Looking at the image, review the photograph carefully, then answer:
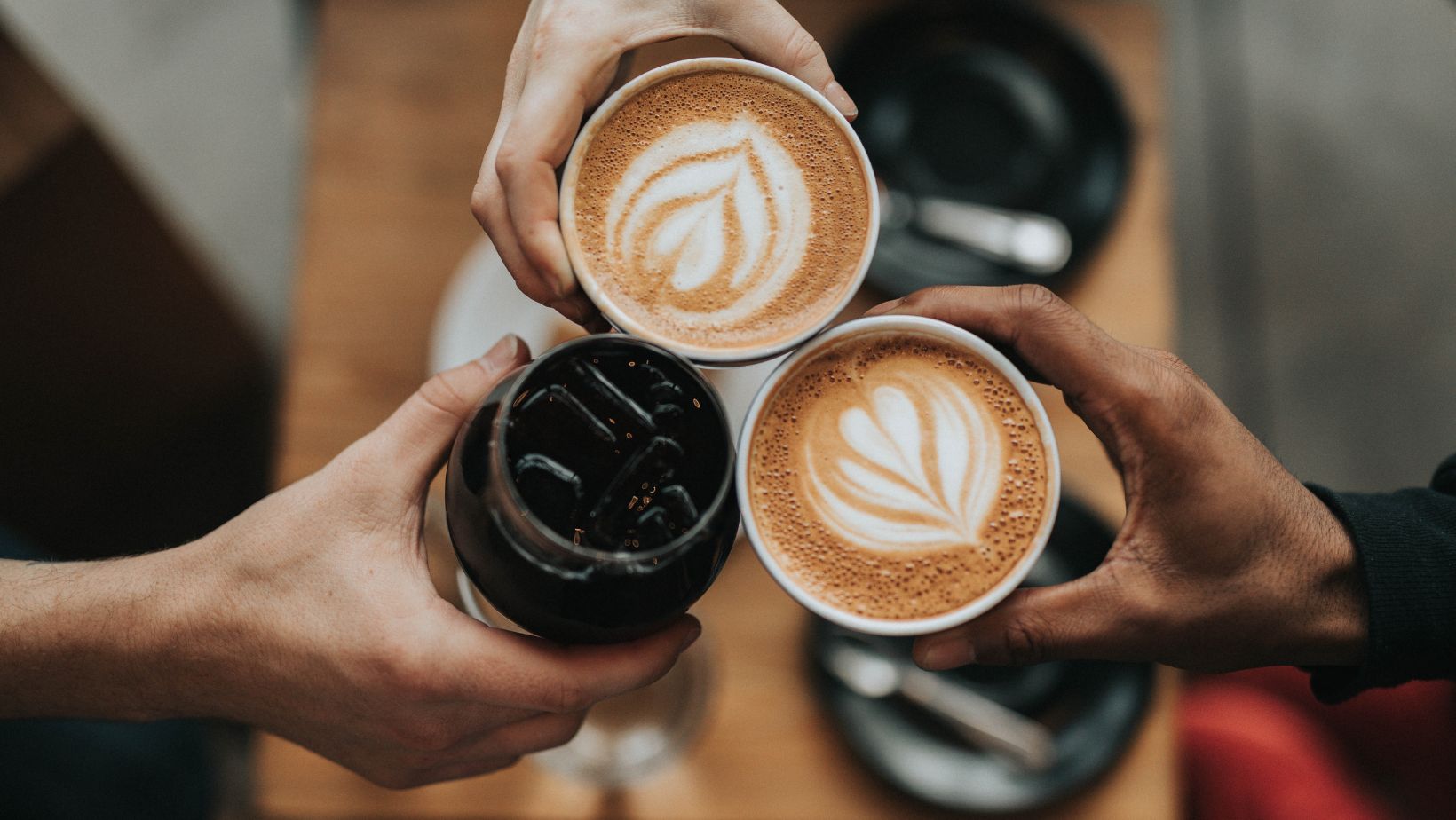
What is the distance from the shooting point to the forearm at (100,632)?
69cm

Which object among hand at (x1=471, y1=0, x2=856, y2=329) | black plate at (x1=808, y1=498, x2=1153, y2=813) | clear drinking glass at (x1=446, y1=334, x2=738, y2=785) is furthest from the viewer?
black plate at (x1=808, y1=498, x2=1153, y2=813)

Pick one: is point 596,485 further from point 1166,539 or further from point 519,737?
point 1166,539

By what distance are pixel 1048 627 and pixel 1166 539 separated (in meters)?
0.10

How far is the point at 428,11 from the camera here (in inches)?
41.9

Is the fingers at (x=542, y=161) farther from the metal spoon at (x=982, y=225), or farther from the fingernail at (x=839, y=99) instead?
the metal spoon at (x=982, y=225)

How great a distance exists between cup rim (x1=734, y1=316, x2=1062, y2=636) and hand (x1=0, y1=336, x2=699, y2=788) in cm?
8

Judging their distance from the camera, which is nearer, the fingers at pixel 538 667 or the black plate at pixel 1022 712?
the fingers at pixel 538 667

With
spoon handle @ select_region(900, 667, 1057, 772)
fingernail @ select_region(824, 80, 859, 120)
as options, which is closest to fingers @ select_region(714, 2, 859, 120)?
fingernail @ select_region(824, 80, 859, 120)

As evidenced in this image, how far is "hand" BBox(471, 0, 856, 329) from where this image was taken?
67cm

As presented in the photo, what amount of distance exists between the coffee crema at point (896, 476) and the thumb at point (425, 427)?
199 millimetres

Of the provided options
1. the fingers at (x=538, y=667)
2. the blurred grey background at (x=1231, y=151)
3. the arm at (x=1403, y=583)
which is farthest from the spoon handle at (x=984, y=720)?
the blurred grey background at (x=1231, y=151)

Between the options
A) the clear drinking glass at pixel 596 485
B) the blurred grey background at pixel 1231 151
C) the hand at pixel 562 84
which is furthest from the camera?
the blurred grey background at pixel 1231 151

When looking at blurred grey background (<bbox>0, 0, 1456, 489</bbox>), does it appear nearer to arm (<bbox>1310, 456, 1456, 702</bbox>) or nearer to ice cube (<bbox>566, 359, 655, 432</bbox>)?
arm (<bbox>1310, 456, 1456, 702</bbox>)

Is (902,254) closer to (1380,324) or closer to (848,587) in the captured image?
(848,587)
